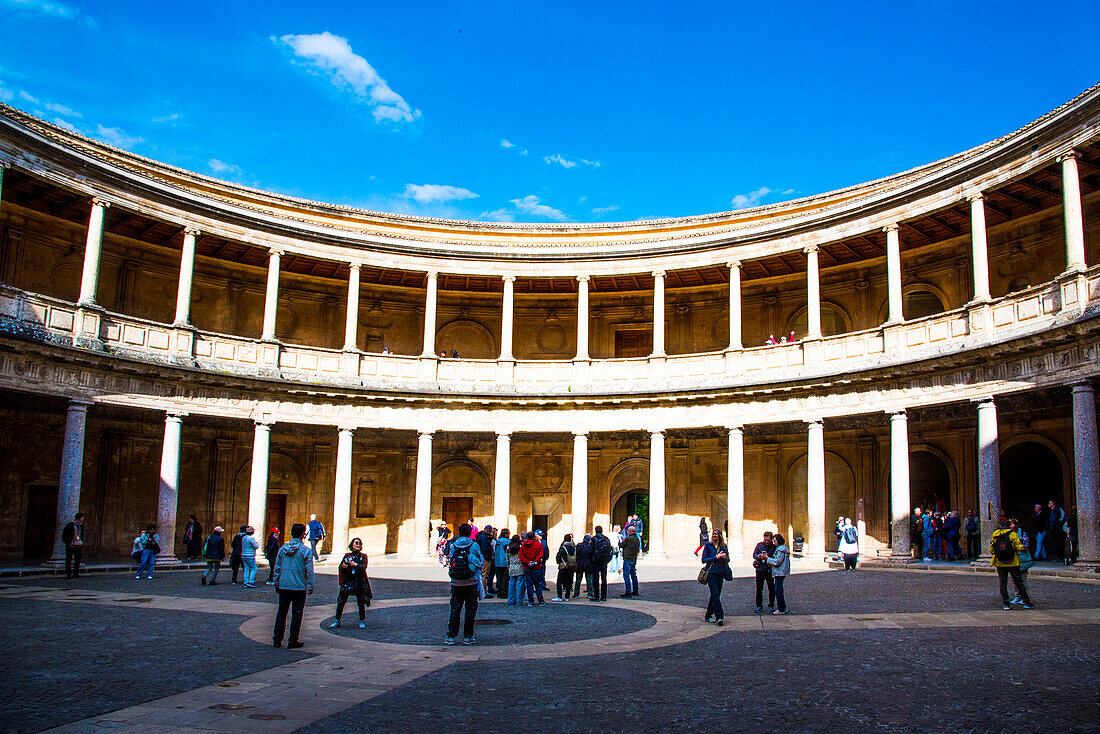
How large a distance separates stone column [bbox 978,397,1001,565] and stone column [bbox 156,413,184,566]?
2229cm

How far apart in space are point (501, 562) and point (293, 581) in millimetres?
7735

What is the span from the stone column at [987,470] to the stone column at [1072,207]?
4.18m

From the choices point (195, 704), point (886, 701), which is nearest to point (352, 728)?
point (195, 704)

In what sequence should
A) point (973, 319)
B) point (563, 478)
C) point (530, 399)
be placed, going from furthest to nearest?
point (563, 478) → point (530, 399) → point (973, 319)

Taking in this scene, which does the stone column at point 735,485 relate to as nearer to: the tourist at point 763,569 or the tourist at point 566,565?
the tourist at point 566,565

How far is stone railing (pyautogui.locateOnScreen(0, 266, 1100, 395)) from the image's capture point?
2162 cm

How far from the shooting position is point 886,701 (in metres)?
7.84

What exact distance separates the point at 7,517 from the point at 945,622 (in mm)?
26074

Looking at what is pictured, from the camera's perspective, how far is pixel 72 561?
20.9m

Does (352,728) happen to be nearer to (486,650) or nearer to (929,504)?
(486,650)

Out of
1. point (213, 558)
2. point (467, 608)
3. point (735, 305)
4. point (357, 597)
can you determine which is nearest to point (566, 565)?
point (357, 597)

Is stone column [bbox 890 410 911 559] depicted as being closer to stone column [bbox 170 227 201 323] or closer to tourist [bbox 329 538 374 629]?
tourist [bbox 329 538 374 629]

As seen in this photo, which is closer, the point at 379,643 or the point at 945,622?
the point at 379,643

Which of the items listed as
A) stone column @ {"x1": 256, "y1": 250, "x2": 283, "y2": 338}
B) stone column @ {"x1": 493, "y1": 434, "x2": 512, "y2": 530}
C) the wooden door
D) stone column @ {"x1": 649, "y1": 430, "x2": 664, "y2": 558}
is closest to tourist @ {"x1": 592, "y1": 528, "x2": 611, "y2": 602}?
stone column @ {"x1": 649, "y1": 430, "x2": 664, "y2": 558}
